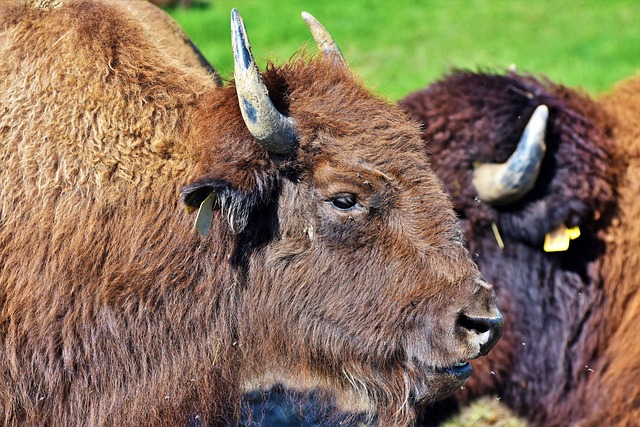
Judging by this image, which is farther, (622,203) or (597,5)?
(597,5)

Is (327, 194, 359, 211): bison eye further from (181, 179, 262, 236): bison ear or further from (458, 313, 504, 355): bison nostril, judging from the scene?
(458, 313, 504, 355): bison nostril

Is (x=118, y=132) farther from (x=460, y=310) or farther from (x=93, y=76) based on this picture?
(x=460, y=310)

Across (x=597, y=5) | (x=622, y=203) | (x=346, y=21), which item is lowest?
(x=346, y=21)

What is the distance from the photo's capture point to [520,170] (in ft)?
17.2

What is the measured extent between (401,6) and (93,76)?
12.9 meters

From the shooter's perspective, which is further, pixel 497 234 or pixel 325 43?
pixel 497 234

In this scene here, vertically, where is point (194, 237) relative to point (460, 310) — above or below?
below

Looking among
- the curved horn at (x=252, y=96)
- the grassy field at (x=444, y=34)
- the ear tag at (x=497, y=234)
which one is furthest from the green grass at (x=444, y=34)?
the curved horn at (x=252, y=96)

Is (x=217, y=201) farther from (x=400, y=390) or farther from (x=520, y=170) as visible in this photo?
(x=520, y=170)

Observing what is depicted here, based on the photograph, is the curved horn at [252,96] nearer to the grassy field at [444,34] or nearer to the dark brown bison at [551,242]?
the dark brown bison at [551,242]

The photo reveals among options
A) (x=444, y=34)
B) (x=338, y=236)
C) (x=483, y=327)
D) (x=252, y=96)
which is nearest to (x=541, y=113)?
(x=483, y=327)

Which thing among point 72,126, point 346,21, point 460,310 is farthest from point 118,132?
point 346,21

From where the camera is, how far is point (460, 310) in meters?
3.74

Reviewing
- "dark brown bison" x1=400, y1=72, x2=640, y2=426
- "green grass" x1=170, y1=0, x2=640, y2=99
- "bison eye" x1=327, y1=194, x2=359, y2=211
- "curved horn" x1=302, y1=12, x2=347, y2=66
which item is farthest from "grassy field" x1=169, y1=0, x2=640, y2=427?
"bison eye" x1=327, y1=194, x2=359, y2=211
